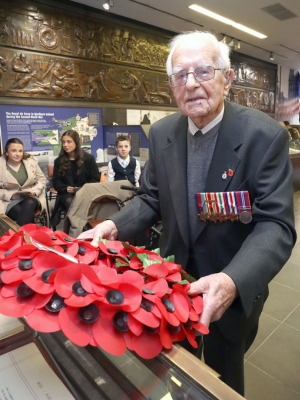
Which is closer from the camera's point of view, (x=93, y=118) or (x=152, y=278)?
(x=152, y=278)

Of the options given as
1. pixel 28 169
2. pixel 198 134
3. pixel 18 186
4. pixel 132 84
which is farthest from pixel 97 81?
pixel 198 134

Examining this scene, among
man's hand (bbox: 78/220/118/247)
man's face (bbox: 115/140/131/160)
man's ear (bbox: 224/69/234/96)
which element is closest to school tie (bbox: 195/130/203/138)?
man's ear (bbox: 224/69/234/96)

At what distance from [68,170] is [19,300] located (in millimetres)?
4139

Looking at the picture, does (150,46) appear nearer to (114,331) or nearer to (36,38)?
(36,38)

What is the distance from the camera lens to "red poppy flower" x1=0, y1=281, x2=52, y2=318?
0.60 m

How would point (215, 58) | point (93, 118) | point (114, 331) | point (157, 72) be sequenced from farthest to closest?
point (157, 72) → point (93, 118) → point (215, 58) → point (114, 331)

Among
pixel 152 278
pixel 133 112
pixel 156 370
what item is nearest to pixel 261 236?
pixel 152 278

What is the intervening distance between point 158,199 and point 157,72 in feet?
23.9

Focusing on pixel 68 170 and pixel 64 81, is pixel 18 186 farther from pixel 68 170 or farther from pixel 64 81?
pixel 64 81

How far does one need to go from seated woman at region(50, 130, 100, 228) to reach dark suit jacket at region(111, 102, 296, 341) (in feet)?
10.7

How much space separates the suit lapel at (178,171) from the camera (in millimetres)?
1241

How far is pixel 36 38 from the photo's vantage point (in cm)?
568

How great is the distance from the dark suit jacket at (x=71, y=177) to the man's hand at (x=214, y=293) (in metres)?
3.91

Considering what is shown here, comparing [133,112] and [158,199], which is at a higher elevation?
[133,112]
